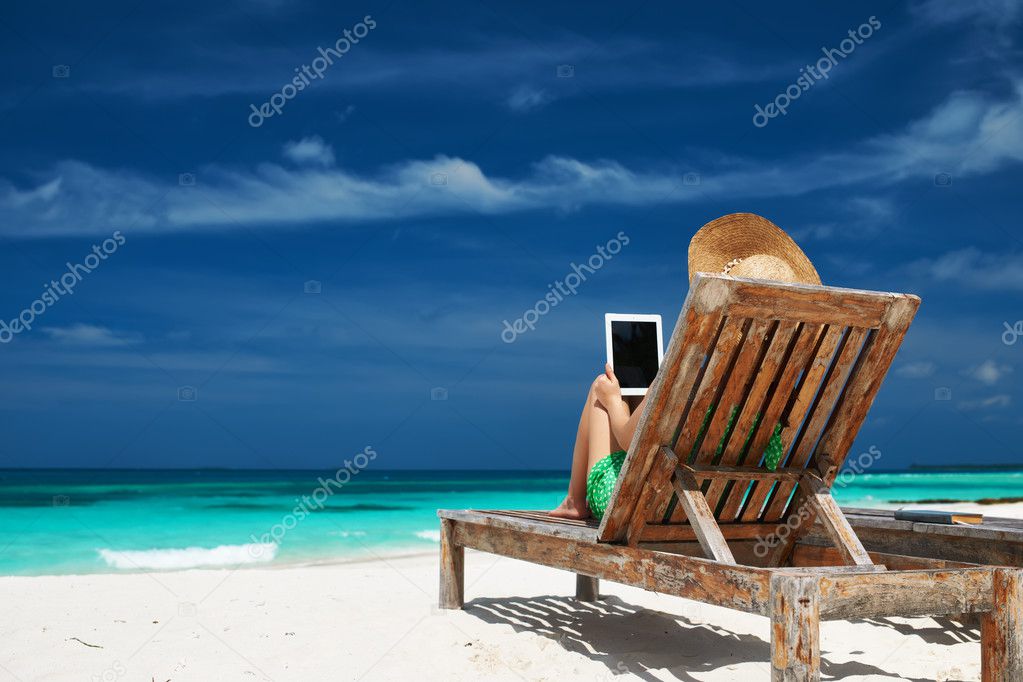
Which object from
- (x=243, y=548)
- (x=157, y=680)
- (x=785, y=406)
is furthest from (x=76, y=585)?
(x=243, y=548)

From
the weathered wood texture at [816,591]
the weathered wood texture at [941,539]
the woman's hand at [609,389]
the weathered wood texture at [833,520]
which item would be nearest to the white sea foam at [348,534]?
the weathered wood texture at [941,539]

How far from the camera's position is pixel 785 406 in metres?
3.79

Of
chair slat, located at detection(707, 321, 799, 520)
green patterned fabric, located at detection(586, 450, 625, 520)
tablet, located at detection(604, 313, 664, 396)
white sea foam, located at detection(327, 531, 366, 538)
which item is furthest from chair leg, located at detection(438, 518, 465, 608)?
white sea foam, located at detection(327, 531, 366, 538)

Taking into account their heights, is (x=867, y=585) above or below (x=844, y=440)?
below

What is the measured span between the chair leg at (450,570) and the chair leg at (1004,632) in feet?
9.45

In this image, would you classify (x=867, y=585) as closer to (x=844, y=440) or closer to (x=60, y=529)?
(x=844, y=440)

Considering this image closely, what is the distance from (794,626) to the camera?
9.37 feet

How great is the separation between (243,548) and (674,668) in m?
11.4

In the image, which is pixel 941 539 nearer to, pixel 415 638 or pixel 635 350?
pixel 635 350

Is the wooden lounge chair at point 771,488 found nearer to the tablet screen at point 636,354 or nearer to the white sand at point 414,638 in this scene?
the white sand at point 414,638

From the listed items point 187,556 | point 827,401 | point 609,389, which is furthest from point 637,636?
point 187,556

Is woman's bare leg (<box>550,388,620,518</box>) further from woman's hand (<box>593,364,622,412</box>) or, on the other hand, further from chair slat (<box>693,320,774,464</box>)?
chair slat (<box>693,320,774,464</box>)

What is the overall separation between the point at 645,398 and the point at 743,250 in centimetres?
102

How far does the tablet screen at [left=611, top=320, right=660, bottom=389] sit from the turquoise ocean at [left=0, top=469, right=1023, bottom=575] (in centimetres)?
826
